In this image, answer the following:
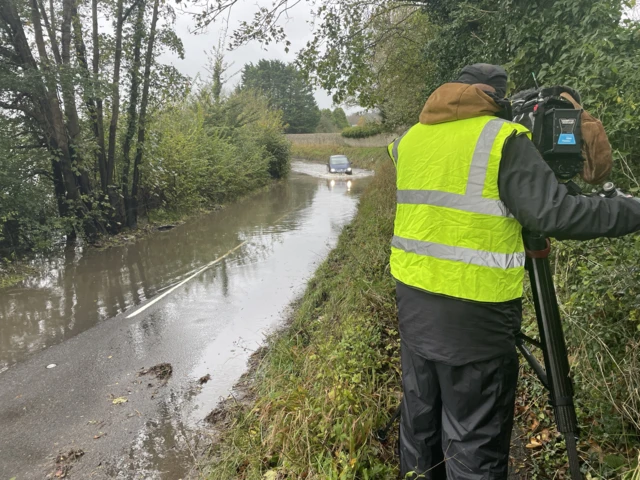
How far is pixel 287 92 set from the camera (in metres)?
74.5

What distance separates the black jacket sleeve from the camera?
1.62 metres

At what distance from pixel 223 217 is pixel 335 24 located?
9336 mm

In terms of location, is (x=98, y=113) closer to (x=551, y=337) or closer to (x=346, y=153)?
(x=551, y=337)

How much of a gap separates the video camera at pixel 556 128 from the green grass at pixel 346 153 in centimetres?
3266

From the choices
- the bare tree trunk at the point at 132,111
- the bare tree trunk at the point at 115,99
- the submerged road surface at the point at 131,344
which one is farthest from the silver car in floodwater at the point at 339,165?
the bare tree trunk at the point at 115,99

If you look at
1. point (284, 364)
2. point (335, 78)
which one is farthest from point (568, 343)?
point (335, 78)

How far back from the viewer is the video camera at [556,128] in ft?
5.60

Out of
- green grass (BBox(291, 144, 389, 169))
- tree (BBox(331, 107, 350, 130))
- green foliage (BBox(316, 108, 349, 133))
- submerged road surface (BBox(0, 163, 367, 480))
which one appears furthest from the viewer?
tree (BBox(331, 107, 350, 130))

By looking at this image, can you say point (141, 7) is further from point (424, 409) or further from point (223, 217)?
point (424, 409)

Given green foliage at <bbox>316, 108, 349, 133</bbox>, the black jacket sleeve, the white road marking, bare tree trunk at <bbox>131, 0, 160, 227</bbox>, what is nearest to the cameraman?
the black jacket sleeve

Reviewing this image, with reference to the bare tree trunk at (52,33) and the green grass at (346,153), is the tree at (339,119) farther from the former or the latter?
the bare tree trunk at (52,33)

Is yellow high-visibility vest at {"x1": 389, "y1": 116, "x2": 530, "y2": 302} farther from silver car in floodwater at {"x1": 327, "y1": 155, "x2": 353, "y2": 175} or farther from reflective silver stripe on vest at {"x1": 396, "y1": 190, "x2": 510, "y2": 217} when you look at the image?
silver car in floodwater at {"x1": 327, "y1": 155, "x2": 353, "y2": 175}

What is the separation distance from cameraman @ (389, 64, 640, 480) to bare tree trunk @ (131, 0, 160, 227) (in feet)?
41.3

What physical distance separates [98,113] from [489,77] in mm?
12190
